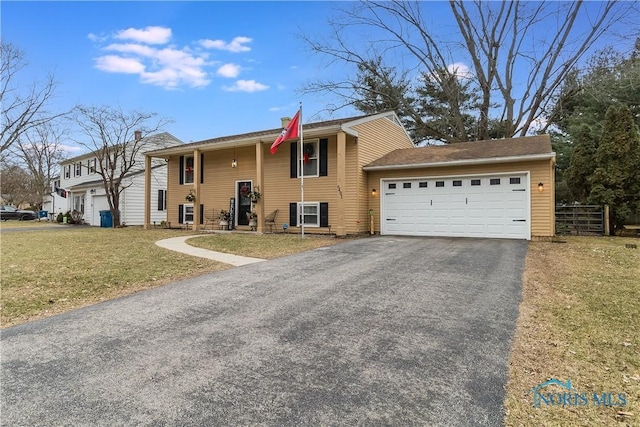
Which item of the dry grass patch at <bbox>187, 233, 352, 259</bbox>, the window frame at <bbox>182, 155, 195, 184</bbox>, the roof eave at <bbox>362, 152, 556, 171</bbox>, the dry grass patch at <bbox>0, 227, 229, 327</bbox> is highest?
the window frame at <bbox>182, 155, 195, 184</bbox>

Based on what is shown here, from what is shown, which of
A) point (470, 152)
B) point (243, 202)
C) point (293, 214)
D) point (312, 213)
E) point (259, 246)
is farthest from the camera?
point (243, 202)

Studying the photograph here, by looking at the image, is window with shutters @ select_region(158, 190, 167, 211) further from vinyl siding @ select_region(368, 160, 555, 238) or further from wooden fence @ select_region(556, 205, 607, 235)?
wooden fence @ select_region(556, 205, 607, 235)

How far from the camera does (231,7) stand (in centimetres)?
1337

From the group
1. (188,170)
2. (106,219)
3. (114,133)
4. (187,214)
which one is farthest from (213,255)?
(114,133)

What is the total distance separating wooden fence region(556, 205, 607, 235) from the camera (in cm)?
1256

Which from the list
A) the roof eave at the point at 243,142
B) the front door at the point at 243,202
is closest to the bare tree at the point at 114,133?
the roof eave at the point at 243,142

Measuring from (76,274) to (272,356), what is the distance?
475 centimetres

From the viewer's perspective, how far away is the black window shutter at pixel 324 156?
13.1m

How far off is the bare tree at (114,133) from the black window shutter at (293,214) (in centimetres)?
1102

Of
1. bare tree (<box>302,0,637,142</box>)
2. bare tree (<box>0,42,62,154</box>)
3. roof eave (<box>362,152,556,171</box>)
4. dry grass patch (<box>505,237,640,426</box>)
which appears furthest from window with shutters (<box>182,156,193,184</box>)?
dry grass patch (<box>505,237,640,426</box>)

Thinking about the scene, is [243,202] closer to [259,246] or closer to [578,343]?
[259,246]

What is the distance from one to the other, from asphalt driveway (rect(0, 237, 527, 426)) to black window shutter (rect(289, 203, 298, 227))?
8.39m

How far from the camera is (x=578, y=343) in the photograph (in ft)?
10.3

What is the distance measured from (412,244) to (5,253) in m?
9.82
